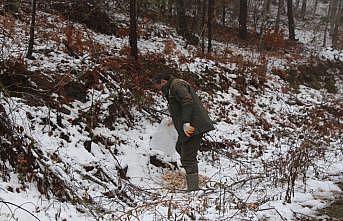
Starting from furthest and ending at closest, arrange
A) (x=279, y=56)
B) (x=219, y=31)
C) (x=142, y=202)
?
(x=219, y=31) → (x=279, y=56) → (x=142, y=202)

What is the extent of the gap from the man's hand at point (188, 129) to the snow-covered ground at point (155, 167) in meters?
0.88

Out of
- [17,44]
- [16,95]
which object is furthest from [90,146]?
[17,44]

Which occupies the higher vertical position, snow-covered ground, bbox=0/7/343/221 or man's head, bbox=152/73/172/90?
man's head, bbox=152/73/172/90

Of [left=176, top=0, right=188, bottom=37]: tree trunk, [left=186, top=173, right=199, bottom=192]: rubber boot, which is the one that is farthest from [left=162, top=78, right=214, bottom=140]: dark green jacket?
[left=176, top=0, right=188, bottom=37]: tree trunk

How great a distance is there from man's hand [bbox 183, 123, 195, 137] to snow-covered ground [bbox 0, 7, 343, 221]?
2.90ft

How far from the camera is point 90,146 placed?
767cm

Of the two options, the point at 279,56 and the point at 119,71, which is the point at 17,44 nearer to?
the point at 119,71

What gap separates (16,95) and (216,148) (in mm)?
4280

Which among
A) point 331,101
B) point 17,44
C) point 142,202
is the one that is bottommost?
point 331,101

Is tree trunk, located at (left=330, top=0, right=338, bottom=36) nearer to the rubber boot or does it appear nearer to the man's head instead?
the man's head

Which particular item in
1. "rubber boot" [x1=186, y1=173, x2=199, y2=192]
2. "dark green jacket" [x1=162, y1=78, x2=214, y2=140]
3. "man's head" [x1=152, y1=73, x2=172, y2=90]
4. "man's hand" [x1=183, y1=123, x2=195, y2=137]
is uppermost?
"man's head" [x1=152, y1=73, x2=172, y2=90]

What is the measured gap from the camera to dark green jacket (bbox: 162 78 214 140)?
21.6 feet

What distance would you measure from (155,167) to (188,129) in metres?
1.91

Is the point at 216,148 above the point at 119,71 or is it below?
below
